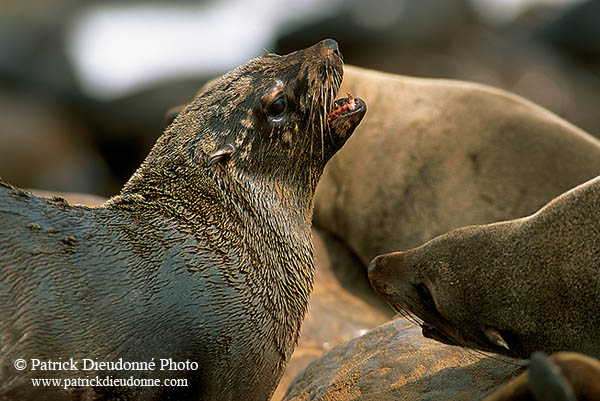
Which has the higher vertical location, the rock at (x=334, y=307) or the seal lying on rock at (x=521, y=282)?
the rock at (x=334, y=307)

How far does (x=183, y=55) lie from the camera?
45.1ft

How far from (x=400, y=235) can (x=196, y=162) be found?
9.15 ft

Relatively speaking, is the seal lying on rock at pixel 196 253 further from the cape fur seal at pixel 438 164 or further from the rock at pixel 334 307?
the cape fur seal at pixel 438 164

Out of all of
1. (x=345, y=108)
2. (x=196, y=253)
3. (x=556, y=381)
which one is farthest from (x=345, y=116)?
(x=556, y=381)

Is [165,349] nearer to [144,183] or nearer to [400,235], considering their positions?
[144,183]

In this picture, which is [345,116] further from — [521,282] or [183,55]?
[183,55]

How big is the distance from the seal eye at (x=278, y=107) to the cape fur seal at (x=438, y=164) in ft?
7.90

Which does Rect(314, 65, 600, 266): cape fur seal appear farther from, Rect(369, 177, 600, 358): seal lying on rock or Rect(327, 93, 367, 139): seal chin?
Rect(369, 177, 600, 358): seal lying on rock

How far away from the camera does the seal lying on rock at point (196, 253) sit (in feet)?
7.48

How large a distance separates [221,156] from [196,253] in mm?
412

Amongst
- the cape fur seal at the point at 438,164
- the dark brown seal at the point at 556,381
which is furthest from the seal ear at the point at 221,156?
the cape fur seal at the point at 438,164

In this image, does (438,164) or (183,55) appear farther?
(183,55)

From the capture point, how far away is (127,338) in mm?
2355

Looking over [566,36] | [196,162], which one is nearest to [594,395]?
[196,162]
